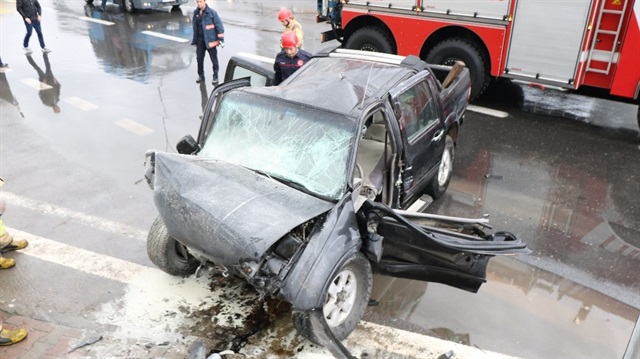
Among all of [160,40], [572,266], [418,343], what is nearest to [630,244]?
[572,266]

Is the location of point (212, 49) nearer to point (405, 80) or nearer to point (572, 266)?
point (405, 80)

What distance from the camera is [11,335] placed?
413 cm

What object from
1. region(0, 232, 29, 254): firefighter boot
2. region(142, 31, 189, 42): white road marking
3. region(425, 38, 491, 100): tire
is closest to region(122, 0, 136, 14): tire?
region(142, 31, 189, 42): white road marking

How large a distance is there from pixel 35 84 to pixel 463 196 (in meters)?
9.02

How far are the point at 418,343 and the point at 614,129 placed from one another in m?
6.22

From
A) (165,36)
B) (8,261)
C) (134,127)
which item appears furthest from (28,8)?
(8,261)

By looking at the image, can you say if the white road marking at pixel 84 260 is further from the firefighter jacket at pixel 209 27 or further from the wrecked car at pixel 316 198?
the firefighter jacket at pixel 209 27

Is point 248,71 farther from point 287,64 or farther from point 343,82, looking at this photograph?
point 343,82

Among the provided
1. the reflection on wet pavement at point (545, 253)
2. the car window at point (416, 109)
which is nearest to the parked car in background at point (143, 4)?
the reflection on wet pavement at point (545, 253)

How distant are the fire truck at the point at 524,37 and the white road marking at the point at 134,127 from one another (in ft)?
15.5

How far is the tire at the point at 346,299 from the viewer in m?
3.76

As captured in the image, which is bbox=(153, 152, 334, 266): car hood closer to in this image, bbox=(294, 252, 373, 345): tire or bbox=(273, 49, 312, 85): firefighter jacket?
bbox=(294, 252, 373, 345): tire

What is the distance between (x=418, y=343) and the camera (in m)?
4.15

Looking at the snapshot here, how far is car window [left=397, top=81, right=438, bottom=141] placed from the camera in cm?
500
